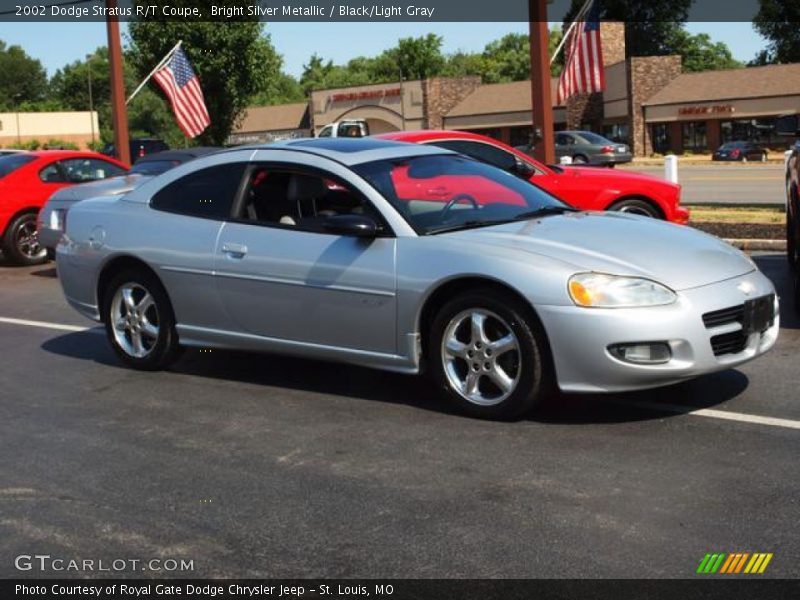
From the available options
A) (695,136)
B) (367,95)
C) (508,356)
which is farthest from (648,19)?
(508,356)

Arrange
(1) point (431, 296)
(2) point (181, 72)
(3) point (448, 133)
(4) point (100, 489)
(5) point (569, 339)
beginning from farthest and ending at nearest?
(2) point (181, 72)
(3) point (448, 133)
(1) point (431, 296)
(5) point (569, 339)
(4) point (100, 489)

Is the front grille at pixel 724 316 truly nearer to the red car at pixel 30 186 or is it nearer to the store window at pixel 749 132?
the red car at pixel 30 186

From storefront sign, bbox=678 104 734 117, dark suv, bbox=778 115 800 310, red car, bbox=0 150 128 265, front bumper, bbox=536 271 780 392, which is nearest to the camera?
front bumper, bbox=536 271 780 392

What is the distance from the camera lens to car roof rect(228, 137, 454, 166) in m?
6.69

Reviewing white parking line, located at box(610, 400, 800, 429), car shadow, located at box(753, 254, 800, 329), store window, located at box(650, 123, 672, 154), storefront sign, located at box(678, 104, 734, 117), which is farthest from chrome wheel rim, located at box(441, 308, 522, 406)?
store window, located at box(650, 123, 672, 154)

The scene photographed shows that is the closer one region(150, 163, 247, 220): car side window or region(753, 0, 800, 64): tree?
region(150, 163, 247, 220): car side window

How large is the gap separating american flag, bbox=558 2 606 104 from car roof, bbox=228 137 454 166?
11.5 m

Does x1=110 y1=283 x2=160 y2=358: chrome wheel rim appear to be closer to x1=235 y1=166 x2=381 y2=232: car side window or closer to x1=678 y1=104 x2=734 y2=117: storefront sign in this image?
x1=235 y1=166 x2=381 y2=232: car side window

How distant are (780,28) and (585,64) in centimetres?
6604

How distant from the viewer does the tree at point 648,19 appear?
9462 cm

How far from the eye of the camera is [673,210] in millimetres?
11727

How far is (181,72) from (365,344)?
1860cm

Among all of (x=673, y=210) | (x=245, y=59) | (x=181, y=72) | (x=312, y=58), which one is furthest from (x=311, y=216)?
(x=312, y=58)

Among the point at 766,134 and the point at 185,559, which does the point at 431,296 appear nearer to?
the point at 185,559
